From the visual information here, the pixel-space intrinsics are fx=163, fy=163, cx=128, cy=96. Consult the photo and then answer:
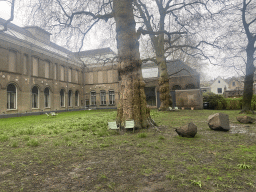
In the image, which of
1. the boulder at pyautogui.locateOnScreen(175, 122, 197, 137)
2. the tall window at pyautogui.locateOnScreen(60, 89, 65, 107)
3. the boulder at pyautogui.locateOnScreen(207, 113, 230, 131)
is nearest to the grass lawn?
the boulder at pyautogui.locateOnScreen(175, 122, 197, 137)

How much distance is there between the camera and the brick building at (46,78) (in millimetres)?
19188

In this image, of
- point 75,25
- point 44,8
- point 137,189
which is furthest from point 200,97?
point 137,189

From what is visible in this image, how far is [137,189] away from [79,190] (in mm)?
883

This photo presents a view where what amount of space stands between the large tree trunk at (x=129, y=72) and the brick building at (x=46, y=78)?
3.97m

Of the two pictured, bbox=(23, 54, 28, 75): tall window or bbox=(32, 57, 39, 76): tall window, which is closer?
bbox=(23, 54, 28, 75): tall window

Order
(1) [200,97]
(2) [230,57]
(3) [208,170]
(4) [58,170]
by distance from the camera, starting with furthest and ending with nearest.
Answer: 1. (1) [200,97]
2. (2) [230,57]
3. (4) [58,170]
4. (3) [208,170]

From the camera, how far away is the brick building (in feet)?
63.0

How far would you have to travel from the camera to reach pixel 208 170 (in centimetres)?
304

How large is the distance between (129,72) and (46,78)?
21.9 meters

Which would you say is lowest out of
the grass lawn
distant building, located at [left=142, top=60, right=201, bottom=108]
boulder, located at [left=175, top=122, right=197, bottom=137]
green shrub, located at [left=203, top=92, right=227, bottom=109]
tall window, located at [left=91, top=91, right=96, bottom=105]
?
the grass lawn

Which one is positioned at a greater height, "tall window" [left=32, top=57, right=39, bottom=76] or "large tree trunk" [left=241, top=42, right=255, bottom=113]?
"tall window" [left=32, top=57, right=39, bottom=76]

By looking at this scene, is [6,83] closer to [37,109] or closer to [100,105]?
[37,109]

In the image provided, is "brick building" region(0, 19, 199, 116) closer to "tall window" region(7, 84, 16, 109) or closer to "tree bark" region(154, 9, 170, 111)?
"tall window" region(7, 84, 16, 109)

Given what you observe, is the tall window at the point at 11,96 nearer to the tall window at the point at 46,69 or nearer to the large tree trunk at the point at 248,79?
the tall window at the point at 46,69
